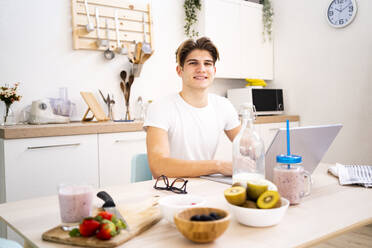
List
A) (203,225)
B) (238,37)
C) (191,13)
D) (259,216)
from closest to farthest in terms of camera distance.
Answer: (203,225) < (259,216) < (191,13) < (238,37)

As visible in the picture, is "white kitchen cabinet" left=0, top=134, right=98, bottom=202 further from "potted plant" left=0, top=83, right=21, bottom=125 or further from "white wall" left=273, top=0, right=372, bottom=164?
"white wall" left=273, top=0, right=372, bottom=164

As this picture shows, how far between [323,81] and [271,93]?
537 millimetres

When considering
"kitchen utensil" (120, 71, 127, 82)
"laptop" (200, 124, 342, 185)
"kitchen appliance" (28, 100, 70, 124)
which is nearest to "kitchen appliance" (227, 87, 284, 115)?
"kitchen utensil" (120, 71, 127, 82)

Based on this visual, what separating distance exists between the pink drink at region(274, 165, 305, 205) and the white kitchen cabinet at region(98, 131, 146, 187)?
1.78 m

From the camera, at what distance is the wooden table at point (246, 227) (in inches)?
29.8

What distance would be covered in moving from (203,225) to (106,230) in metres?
0.21

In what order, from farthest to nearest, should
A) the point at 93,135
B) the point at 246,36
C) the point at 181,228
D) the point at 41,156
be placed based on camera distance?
the point at 246,36, the point at 93,135, the point at 41,156, the point at 181,228

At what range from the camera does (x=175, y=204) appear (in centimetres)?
88

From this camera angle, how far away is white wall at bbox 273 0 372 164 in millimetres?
3152

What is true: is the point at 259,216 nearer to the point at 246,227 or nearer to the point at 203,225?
the point at 246,227

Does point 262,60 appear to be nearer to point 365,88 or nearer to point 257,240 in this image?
point 365,88

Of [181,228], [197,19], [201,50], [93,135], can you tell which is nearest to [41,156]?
[93,135]

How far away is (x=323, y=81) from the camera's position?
351 centimetres

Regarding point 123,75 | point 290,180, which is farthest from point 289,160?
point 123,75
